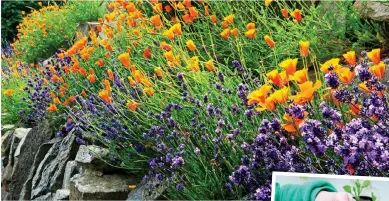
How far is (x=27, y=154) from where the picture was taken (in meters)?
5.81

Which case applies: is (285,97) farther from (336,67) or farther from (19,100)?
(19,100)

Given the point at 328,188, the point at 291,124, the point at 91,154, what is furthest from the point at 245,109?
the point at 328,188

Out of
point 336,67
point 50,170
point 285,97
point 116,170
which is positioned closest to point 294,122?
point 285,97

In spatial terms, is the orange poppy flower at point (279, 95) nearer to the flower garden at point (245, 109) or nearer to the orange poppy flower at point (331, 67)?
the flower garden at point (245, 109)

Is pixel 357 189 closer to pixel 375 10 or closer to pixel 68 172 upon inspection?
pixel 375 10

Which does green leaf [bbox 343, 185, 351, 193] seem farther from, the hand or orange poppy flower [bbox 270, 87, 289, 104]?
orange poppy flower [bbox 270, 87, 289, 104]

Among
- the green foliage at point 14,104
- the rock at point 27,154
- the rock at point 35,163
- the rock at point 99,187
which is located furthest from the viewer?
the green foliage at point 14,104

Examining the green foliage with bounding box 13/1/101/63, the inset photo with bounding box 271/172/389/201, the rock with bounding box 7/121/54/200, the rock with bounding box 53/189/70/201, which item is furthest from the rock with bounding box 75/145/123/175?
the green foliage with bounding box 13/1/101/63

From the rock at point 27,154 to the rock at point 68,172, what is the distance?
3.33ft

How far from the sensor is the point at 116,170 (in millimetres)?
4293

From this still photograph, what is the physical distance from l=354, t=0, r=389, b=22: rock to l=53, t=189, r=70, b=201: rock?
2.42m

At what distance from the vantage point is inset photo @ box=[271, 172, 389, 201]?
1182mm

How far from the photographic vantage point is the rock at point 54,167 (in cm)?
482

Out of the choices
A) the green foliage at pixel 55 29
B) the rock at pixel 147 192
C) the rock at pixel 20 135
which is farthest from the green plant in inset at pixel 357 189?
the green foliage at pixel 55 29
